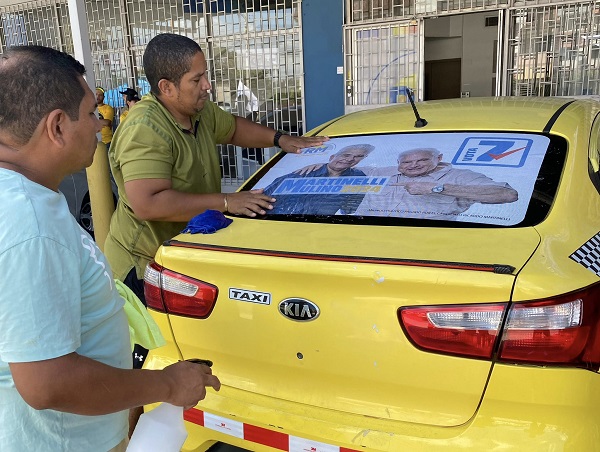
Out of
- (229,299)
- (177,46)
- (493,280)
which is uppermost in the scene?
(177,46)

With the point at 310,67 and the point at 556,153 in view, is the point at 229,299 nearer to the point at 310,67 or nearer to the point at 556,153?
the point at 556,153

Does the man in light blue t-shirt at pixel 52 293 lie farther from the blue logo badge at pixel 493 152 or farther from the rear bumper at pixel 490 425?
the blue logo badge at pixel 493 152

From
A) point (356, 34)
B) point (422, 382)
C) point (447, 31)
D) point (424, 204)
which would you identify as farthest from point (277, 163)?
point (447, 31)

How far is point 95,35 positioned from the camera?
377 inches

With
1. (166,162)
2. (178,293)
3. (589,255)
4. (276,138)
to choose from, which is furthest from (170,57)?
(589,255)

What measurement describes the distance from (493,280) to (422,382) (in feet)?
1.09

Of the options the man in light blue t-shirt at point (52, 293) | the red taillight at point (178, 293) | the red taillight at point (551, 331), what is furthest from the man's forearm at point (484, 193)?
the man in light blue t-shirt at point (52, 293)

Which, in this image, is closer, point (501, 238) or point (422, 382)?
point (422, 382)

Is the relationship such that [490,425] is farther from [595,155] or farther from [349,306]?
[595,155]

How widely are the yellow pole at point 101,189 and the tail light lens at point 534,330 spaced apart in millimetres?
3288

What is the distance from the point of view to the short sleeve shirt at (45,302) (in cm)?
92

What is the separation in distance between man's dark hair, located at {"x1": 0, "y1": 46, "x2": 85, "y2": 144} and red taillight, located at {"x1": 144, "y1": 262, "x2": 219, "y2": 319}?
75cm

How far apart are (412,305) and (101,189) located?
10.7ft

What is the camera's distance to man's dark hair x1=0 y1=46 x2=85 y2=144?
38.8 inches
